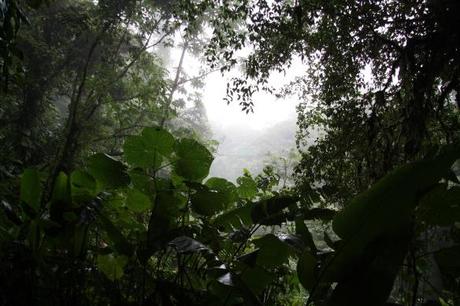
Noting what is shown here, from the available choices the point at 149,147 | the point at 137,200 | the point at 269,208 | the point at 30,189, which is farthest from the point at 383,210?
the point at 30,189

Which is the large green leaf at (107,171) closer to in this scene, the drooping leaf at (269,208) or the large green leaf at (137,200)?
the large green leaf at (137,200)

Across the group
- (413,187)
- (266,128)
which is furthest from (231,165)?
(413,187)

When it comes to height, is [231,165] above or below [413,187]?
above

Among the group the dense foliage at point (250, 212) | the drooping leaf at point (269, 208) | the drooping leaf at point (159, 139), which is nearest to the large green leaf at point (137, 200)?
the dense foliage at point (250, 212)

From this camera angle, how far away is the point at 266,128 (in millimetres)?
61656

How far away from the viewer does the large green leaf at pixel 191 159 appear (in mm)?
1740

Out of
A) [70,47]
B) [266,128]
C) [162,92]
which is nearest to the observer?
[162,92]

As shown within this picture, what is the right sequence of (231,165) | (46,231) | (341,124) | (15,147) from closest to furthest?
(46,231)
(341,124)
(15,147)
(231,165)

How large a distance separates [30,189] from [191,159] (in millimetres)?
739

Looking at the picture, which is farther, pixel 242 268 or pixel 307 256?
pixel 242 268

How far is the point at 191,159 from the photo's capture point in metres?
1.74

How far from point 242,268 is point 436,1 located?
306cm

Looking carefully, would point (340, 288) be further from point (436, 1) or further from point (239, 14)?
point (239, 14)

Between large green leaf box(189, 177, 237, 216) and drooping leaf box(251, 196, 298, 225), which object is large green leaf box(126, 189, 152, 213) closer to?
Answer: large green leaf box(189, 177, 237, 216)
